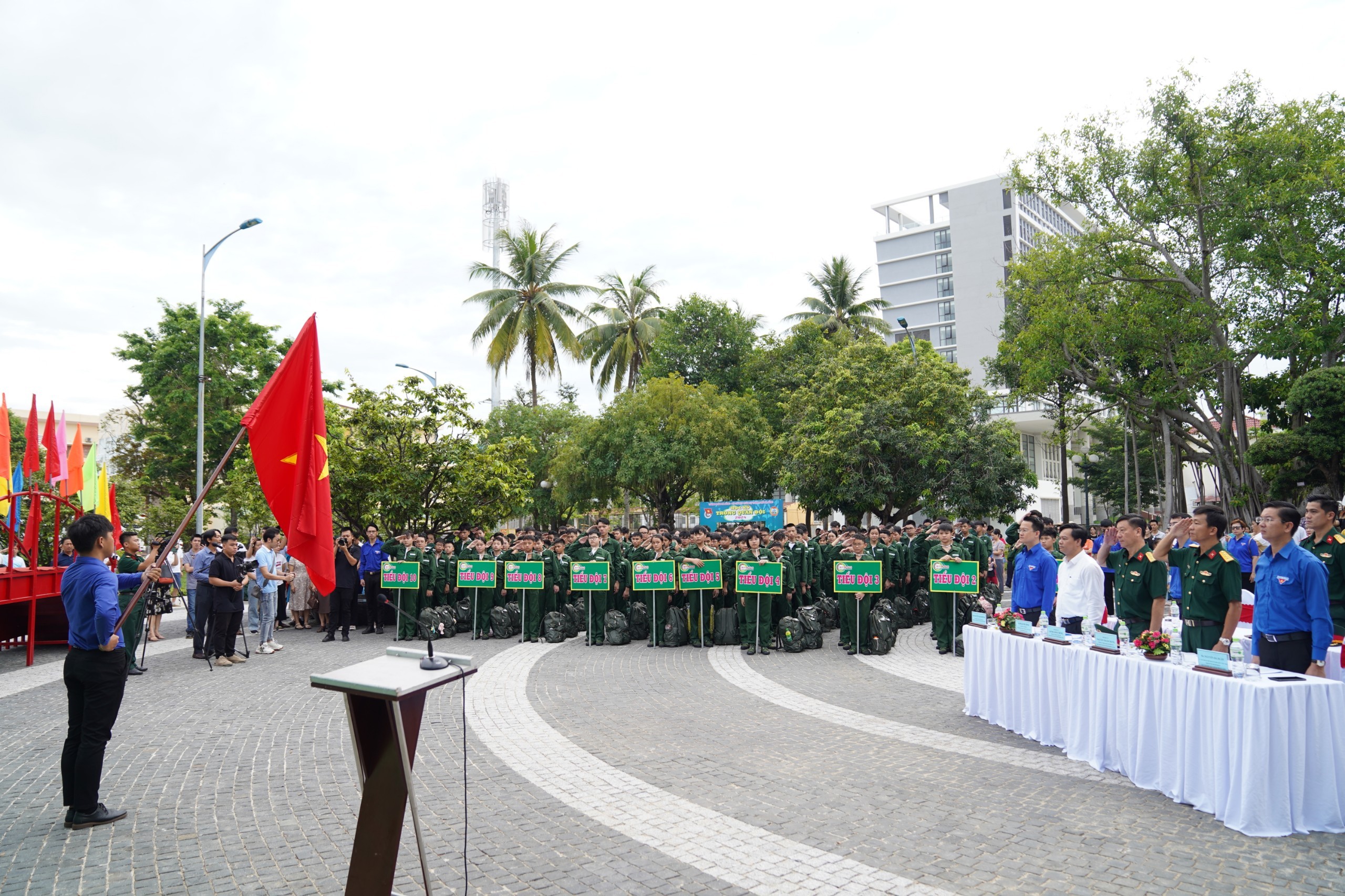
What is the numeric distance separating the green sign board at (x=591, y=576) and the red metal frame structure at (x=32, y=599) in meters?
→ 6.99

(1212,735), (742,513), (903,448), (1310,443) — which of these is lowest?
(1212,735)

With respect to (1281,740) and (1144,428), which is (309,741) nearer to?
(1281,740)

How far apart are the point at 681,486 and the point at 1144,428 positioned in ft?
71.7

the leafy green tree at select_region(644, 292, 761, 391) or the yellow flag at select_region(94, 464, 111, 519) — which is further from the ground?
the leafy green tree at select_region(644, 292, 761, 391)

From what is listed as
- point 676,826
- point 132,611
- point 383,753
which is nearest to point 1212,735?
point 676,826

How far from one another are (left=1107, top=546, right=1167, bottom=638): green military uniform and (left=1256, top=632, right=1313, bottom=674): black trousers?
4.04ft

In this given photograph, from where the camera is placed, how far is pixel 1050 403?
120 ft

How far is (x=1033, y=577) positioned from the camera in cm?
997

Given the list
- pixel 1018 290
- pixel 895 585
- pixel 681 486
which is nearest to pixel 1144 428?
pixel 1018 290

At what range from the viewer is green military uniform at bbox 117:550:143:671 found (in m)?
10.1

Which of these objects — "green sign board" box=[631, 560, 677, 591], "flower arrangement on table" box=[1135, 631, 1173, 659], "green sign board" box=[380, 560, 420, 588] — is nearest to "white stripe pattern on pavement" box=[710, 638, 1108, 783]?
"flower arrangement on table" box=[1135, 631, 1173, 659]

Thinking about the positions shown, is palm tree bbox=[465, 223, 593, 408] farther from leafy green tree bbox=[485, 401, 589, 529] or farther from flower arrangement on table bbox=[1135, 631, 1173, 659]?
flower arrangement on table bbox=[1135, 631, 1173, 659]

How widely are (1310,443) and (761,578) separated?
1705 centimetres

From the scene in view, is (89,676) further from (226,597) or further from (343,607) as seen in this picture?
(343,607)
